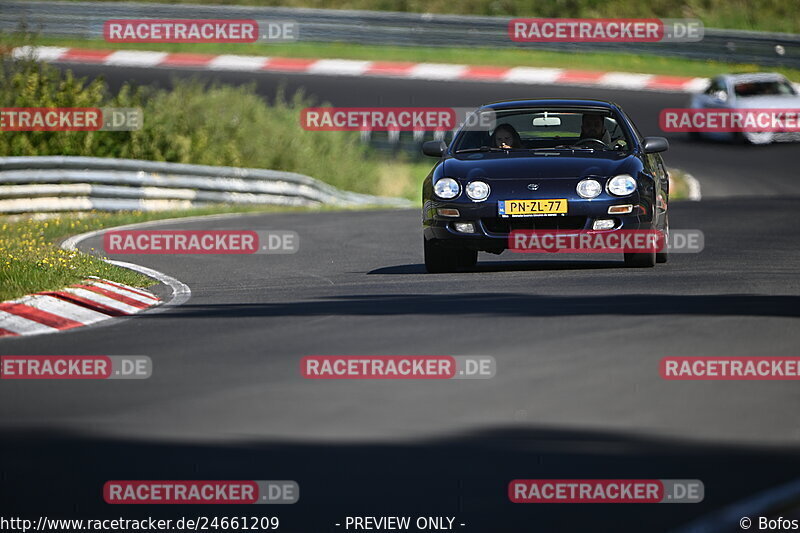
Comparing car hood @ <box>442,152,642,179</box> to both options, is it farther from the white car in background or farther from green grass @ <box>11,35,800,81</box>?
green grass @ <box>11,35,800,81</box>

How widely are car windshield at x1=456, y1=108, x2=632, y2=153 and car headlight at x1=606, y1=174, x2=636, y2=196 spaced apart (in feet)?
2.18

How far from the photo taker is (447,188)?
11.7m

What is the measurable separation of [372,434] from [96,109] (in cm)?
1741

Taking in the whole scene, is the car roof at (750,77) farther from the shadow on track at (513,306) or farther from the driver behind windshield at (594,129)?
the shadow on track at (513,306)

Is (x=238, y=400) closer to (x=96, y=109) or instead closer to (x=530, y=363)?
(x=530, y=363)

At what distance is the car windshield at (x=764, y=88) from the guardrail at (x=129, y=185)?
9026 mm

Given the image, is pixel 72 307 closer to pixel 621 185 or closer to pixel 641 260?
pixel 621 185

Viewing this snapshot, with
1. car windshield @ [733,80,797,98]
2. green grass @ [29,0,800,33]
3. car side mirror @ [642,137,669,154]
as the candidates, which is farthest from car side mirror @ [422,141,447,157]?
green grass @ [29,0,800,33]

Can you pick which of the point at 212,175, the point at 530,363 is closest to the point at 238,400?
the point at 530,363

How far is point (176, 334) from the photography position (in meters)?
8.69

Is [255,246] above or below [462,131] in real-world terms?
below

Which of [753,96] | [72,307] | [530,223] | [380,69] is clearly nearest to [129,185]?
[530,223]

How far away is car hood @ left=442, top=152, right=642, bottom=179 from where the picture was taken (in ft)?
37.8

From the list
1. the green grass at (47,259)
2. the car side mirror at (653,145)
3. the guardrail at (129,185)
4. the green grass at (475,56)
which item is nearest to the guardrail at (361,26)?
the green grass at (475,56)
